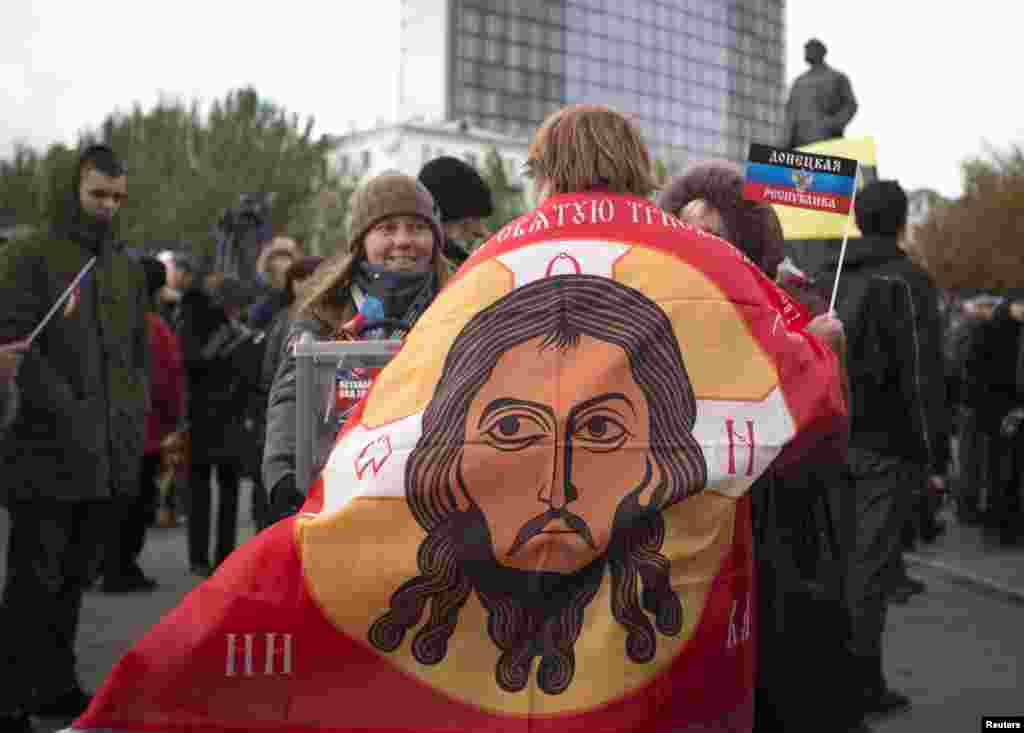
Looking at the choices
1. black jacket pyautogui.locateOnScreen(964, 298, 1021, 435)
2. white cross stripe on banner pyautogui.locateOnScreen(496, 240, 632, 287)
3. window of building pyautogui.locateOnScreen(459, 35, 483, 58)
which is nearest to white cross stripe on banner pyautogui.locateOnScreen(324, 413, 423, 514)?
white cross stripe on banner pyautogui.locateOnScreen(496, 240, 632, 287)

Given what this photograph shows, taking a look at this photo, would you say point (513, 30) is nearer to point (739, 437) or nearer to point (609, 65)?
point (609, 65)

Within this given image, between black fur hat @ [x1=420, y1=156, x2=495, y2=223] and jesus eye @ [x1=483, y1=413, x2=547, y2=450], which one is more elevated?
black fur hat @ [x1=420, y1=156, x2=495, y2=223]

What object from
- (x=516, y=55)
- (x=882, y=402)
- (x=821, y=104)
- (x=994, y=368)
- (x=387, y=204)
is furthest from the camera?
(x=516, y=55)

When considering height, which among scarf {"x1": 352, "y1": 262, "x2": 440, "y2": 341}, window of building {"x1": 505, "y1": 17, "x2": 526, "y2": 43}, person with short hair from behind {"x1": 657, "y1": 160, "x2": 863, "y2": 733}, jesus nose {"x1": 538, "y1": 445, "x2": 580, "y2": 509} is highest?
window of building {"x1": 505, "y1": 17, "x2": 526, "y2": 43}

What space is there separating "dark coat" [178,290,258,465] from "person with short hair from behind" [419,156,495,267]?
387 cm

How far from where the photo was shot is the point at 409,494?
9.32 ft

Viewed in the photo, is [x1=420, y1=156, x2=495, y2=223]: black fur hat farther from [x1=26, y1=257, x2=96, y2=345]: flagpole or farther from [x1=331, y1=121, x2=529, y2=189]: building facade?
[x1=331, y1=121, x2=529, y2=189]: building facade

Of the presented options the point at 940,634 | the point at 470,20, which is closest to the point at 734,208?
the point at 940,634

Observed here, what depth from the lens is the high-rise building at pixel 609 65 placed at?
115812 mm

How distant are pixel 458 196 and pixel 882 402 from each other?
219 cm

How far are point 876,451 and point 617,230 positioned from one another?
3334 millimetres

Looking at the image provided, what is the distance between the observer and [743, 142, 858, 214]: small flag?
3748 mm

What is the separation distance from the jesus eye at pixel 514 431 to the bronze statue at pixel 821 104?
9239 millimetres

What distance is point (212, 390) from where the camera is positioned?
9.16 metres
